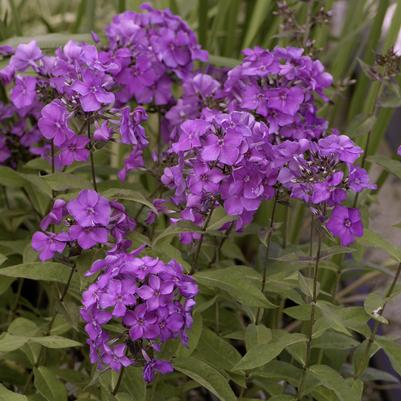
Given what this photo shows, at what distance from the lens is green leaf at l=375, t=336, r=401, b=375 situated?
1.30 m

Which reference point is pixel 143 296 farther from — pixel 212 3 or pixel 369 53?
pixel 212 3

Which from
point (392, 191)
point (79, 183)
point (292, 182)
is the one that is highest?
point (292, 182)

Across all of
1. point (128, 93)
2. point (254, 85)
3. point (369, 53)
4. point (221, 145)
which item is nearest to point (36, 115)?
point (128, 93)

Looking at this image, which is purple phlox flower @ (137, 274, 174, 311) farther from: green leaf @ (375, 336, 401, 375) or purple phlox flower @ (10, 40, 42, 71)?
purple phlox flower @ (10, 40, 42, 71)

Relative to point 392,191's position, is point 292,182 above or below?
above

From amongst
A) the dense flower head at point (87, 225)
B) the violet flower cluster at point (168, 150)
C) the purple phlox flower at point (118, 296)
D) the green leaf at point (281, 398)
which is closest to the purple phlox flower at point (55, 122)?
the violet flower cluster at point (168, 150)

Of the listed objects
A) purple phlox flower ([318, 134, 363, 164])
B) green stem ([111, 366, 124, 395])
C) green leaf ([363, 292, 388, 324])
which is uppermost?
purple phlox flower ([318, 134, 363, 164])

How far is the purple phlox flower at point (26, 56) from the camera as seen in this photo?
1526 millimetres

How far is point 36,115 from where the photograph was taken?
171cm

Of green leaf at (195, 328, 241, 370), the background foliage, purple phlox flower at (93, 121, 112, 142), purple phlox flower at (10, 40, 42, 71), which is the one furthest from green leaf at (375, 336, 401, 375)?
purple phlox flower at (10, 40, 42, 71)

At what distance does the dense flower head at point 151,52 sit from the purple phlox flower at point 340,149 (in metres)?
0.52

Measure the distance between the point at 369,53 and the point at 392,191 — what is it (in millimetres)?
795

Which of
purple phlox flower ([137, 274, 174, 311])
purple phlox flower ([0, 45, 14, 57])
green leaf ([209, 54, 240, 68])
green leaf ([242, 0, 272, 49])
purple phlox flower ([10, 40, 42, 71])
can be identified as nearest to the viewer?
purple phlox flower ([137, 274, 174, 311])

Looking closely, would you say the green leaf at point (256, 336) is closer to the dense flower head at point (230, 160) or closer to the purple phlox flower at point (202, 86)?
the dense flower head at point (230, 160)
